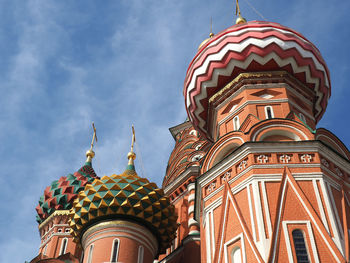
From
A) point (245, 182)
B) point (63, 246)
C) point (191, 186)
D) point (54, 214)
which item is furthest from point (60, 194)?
point (245, 182)

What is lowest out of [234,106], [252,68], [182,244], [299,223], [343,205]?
[299,223]

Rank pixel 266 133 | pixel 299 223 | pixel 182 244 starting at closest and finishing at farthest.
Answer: pixel 299 223 → pixel 266 133 → pixel 182 244

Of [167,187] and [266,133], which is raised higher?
[167,187]

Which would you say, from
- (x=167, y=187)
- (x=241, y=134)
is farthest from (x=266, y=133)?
(x=167, y=187)

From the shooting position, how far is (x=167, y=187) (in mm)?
20109

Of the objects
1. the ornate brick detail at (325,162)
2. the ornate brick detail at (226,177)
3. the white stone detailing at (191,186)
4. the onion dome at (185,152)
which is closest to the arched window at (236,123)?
the ornate brick detail at (226,177)

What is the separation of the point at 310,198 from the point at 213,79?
558 cm

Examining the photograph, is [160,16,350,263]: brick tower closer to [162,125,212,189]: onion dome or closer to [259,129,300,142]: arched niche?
[259,129,300,142]: arched niche

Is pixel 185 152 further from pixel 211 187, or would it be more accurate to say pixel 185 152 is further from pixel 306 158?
pixel 306 158

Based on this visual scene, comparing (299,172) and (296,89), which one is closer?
(299,172)

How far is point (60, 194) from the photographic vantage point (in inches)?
800

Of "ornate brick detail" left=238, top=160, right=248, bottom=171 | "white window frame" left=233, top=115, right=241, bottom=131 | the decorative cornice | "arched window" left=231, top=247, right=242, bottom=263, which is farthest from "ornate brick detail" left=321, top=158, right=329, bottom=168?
the decorative cornice

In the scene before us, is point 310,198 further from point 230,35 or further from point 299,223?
point 230,35

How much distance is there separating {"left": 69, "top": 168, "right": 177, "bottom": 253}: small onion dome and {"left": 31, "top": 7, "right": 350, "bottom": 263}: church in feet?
0.10
